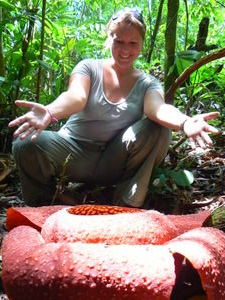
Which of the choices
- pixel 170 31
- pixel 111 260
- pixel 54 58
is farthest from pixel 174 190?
pixel 54 58

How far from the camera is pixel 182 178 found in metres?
3.33

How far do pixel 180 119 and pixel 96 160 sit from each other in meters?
0.88

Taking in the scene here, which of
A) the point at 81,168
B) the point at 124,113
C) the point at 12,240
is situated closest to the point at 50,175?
the point at 81,168

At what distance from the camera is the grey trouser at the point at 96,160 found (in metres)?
3.23

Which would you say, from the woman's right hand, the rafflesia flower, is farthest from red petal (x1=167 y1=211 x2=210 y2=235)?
the woman's right hand

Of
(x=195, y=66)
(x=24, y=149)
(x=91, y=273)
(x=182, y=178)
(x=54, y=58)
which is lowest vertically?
(x=182, y=178)

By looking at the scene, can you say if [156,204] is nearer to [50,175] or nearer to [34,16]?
[50,175]

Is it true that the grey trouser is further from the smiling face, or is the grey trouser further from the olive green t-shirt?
the smiling face

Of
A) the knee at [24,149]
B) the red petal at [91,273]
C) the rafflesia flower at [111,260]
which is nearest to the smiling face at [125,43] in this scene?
the knee at [24,149]

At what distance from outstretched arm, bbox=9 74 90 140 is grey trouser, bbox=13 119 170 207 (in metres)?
0.20

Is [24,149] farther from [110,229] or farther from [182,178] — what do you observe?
[110,229]

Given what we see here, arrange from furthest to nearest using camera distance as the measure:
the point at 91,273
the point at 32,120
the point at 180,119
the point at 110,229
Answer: the point at 180,119
the point at 32,120
the point at 110,229
the point at 91,273

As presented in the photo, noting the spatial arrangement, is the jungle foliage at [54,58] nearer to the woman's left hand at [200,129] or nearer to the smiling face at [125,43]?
the smiling face at [125,43]

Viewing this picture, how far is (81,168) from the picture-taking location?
340 centimetres
